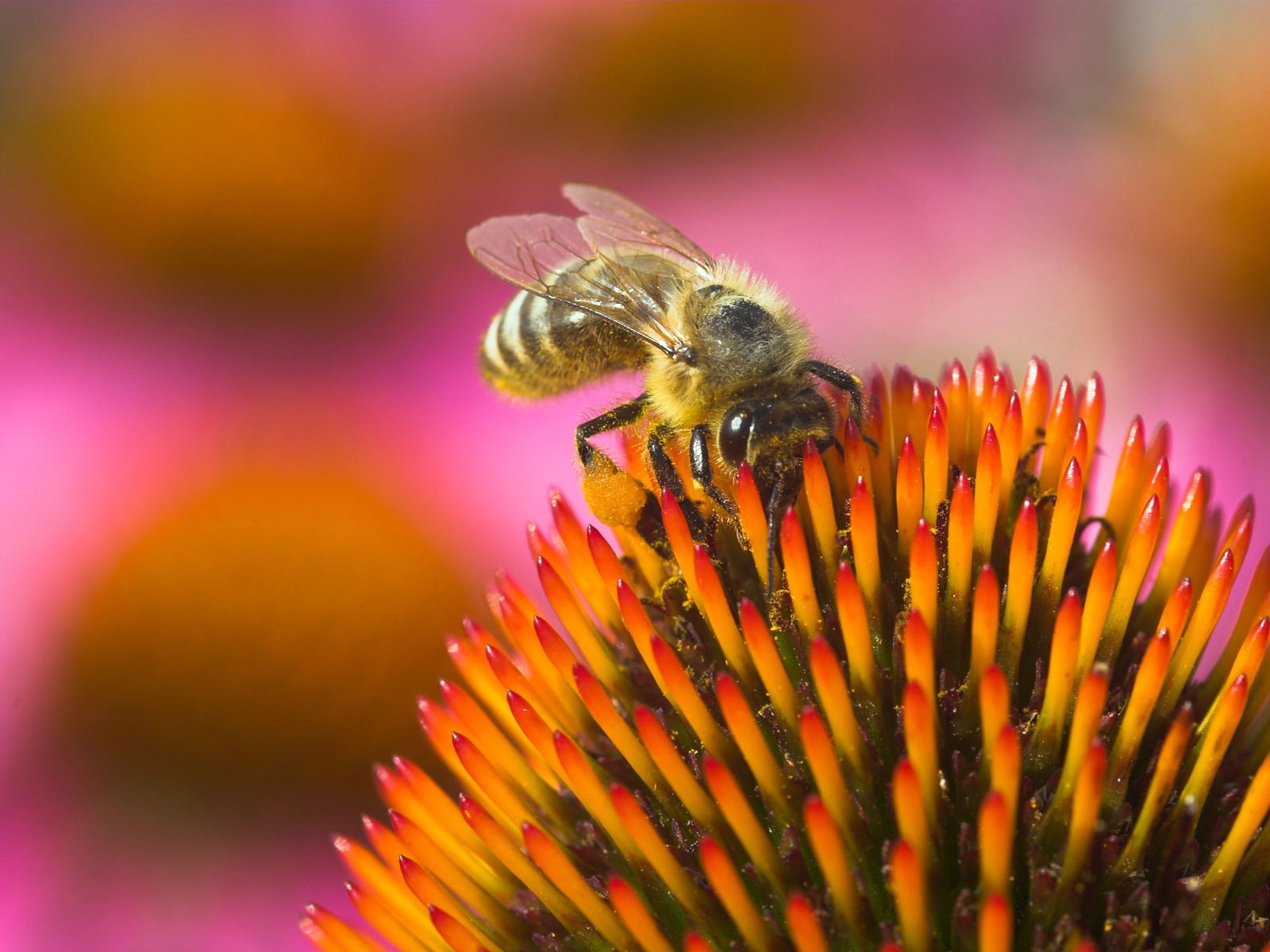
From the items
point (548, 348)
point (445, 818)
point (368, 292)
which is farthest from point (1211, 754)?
point (368, 292)

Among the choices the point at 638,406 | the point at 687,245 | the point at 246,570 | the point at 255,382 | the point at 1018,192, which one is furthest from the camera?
the point at 1018,192

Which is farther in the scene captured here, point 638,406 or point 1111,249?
point 1111,249

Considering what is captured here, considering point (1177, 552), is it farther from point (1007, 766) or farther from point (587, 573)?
point (587, 573)

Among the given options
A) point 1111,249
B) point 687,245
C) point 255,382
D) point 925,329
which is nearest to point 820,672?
point 687,245

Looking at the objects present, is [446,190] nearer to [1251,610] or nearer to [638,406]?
[638,406]

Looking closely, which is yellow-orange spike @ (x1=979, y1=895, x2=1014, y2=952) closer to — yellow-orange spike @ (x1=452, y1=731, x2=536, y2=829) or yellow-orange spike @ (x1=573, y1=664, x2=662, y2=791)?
yellow-orange spike @ (x1=573, y1=664, x2=662, y2=791)
